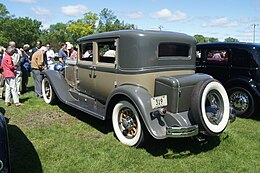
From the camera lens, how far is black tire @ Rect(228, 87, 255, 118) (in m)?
6.39

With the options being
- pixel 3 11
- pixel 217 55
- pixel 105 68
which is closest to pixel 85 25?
pixel 3 11

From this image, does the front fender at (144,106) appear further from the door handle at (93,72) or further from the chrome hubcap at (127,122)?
the door handle at (93,72)

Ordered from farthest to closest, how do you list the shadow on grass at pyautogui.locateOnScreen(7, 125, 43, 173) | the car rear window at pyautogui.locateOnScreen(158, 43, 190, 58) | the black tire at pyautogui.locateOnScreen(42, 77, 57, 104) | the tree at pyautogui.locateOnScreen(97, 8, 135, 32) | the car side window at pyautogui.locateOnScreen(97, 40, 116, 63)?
the tree at pyautogui.locateOnScreen(97, 8, 135, 32), the black tire at pyautogui.locateOnScreen(42, 77, 57, 104), the car side window at pyautogui.locateOnScreen(97, 40, 116, 63), the car rear window at pyautogui.locateOnScreen(158, 43, 190, 58), the shadow on grass at pyautogui.locateOnScreen(7, 125, 43, 173)

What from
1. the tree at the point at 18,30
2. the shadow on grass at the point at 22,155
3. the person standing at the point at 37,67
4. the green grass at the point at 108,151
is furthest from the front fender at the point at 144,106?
the tree at the point at 18,30

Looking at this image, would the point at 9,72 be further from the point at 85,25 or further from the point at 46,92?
the point at 85,25

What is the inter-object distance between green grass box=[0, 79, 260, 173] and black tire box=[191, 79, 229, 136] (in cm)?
51

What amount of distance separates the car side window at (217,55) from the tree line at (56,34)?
128 feet

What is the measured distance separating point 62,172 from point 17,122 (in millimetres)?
2528

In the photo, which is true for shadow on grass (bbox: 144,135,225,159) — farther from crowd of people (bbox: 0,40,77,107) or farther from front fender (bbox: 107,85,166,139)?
crowd of people (bbox: 0,40,77,107)

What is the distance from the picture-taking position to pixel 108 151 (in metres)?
4.28

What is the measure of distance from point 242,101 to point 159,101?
133 inches

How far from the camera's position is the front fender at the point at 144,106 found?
155 inches

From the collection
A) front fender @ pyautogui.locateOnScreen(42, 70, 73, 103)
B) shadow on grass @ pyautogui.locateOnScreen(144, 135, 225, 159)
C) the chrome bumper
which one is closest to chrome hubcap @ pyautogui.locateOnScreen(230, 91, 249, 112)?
shadow on grass @ pyautogui.locateOnScreen(144, 135, 225, 159)

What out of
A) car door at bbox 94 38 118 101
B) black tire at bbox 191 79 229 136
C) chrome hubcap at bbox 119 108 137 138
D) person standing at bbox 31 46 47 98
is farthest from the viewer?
person standing at bbox 31 46 47 98
